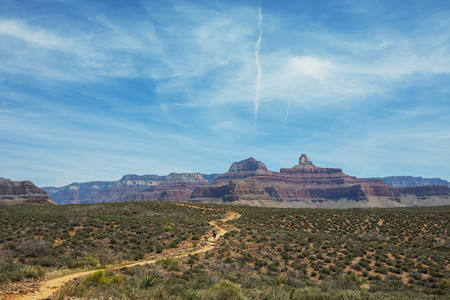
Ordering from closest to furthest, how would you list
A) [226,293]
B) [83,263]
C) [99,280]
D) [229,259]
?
[226,293], [99,280], [83,263], [229,259]

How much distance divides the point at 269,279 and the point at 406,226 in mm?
33782

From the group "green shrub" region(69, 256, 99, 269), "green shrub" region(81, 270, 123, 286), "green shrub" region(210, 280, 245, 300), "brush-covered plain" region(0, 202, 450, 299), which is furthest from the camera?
"green shrub" region(69, 256, 99, 269)

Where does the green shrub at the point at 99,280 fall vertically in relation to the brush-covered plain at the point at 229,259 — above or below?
above

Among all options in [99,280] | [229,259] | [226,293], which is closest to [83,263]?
[99,280]

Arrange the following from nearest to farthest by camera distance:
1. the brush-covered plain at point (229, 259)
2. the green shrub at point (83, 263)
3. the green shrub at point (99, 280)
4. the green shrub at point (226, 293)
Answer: the green shrub at point (226, 293)
the brush-covered plain at point (229, 259)
the green shrub at point (99, 280)
the green shrub at point (83, 263)

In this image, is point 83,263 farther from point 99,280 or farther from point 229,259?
point 229,259

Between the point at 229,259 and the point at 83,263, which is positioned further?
the point at 229,259

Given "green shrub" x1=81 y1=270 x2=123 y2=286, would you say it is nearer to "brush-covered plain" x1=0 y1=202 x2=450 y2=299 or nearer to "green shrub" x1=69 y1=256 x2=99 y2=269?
"brush-covered plain" x1=0 y1=202 x2=450 y2=299

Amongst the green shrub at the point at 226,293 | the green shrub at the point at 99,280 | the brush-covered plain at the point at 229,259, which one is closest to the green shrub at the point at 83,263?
the brush-covered plain at the point at 229,259

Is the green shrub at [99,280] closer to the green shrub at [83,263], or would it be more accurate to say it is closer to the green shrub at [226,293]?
the green shrub at [226,293]

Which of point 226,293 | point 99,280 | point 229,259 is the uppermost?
point 226,293

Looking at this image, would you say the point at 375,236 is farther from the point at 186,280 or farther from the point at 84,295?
the point at 84,295

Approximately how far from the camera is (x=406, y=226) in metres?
40.6

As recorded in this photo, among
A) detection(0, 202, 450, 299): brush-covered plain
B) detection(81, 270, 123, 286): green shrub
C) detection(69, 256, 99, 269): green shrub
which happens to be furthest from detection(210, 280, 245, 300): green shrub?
detection(69, 256, 99, 269): green shrub
